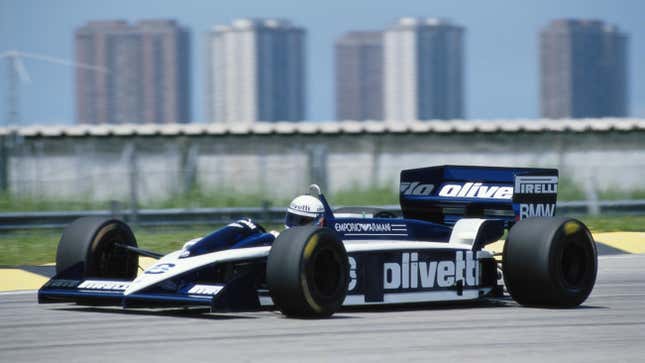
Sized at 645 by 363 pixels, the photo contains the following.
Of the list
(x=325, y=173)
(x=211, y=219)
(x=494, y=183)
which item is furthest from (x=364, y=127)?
(x=494, y=183)

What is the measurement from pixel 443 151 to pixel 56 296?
72.5ft

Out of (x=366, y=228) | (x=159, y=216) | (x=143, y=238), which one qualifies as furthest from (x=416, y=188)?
(x=159, y=216)

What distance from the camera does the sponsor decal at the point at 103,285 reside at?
9336mm

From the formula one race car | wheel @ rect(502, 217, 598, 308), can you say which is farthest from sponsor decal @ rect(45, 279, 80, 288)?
wheel @ rect(502, 217, 598, 308)

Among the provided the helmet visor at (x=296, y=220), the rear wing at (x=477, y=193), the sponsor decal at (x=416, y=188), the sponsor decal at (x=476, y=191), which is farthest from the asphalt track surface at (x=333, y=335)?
the sponsor decal at (x=416, y=188)

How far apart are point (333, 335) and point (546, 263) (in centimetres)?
241

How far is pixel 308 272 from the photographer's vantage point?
879 cm

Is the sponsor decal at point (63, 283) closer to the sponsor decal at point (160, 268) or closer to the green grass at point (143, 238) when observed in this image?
the sponsor decal at point (160, 268)

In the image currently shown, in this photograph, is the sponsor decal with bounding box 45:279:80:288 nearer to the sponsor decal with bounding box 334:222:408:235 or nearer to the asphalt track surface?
the asphalt track surface

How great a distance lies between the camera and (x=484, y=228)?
10.7m

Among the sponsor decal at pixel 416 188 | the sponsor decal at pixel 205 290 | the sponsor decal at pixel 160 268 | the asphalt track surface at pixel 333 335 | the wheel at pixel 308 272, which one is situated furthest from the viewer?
the sponsor decal at pixel 416 188

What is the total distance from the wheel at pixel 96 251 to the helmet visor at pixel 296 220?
1.38m

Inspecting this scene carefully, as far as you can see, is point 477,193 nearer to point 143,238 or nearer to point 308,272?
point 308,272

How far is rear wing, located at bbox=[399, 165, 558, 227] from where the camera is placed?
11.2 m
